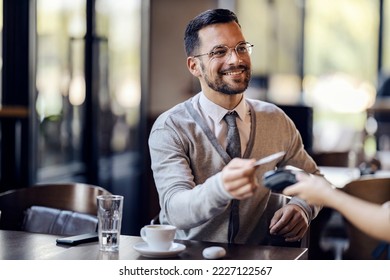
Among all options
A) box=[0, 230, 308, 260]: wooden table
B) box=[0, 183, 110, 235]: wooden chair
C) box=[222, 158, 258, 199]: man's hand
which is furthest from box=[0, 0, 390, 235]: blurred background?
box=[222, 158, 258, 199]: man's hand

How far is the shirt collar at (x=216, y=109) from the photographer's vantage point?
172 cm

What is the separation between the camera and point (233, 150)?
169 cm

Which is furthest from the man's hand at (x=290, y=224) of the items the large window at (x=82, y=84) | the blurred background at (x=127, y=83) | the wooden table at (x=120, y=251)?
the large window at (x=82, y=84)

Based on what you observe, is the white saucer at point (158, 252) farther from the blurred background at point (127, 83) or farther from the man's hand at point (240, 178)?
the blurred background at point (127, 83)

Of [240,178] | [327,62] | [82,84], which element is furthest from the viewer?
[327,62]

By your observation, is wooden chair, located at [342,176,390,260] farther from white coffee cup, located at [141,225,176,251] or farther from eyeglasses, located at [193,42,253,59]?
white coffee cup, located at [141,225,176,251]

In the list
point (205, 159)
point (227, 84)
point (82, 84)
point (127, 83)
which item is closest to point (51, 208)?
point (205, 159)

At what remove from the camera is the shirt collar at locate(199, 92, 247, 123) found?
1.72 meters

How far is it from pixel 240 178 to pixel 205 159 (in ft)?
1.28

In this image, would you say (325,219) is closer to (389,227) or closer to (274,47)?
(389,227)

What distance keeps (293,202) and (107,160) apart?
7.70 feet

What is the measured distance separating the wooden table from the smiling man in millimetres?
150

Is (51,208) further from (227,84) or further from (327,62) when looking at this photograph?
(327,62)

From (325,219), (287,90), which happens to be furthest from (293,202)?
(287,90)
